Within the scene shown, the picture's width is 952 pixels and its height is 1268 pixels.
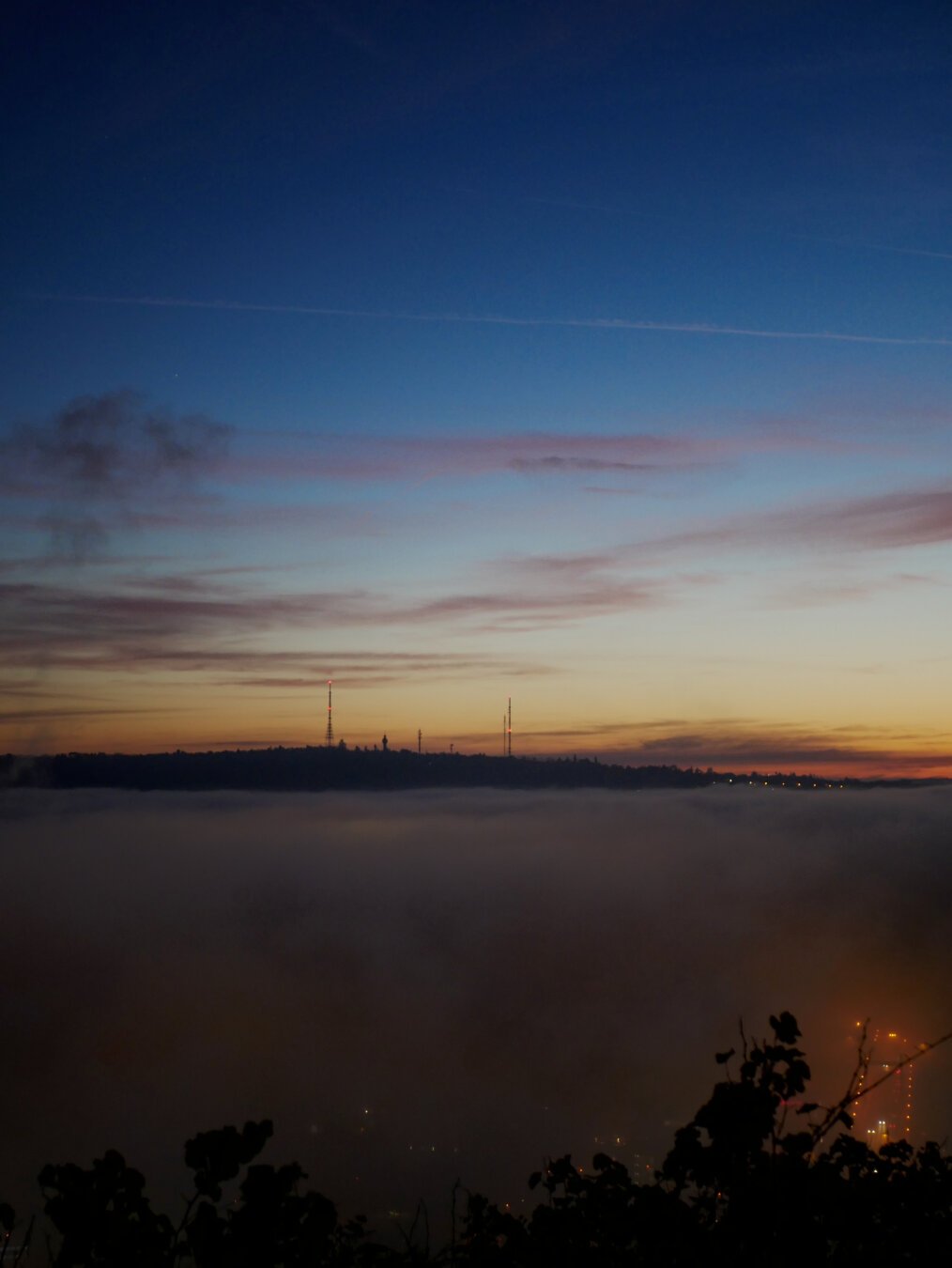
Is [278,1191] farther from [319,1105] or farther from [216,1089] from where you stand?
[216,1089]

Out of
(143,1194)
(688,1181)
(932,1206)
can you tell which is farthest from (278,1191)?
(932,1206)

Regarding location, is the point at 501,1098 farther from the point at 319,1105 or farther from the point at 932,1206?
the point at 932,1206

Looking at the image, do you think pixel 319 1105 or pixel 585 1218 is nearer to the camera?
pixel 585 1218

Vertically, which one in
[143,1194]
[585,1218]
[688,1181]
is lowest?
[585,1218]

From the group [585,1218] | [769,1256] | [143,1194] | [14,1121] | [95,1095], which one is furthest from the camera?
[95,1095]

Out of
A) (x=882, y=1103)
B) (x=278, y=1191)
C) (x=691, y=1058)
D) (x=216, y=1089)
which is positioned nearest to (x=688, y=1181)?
(x=278, y=1191)

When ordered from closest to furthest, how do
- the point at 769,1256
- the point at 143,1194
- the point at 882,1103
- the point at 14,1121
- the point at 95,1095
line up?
the point at 143,1194
the point at 769,1256
the point at 882,1103
the point at 14,1121
the point at 95,1095

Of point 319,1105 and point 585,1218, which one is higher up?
point 585,1218
